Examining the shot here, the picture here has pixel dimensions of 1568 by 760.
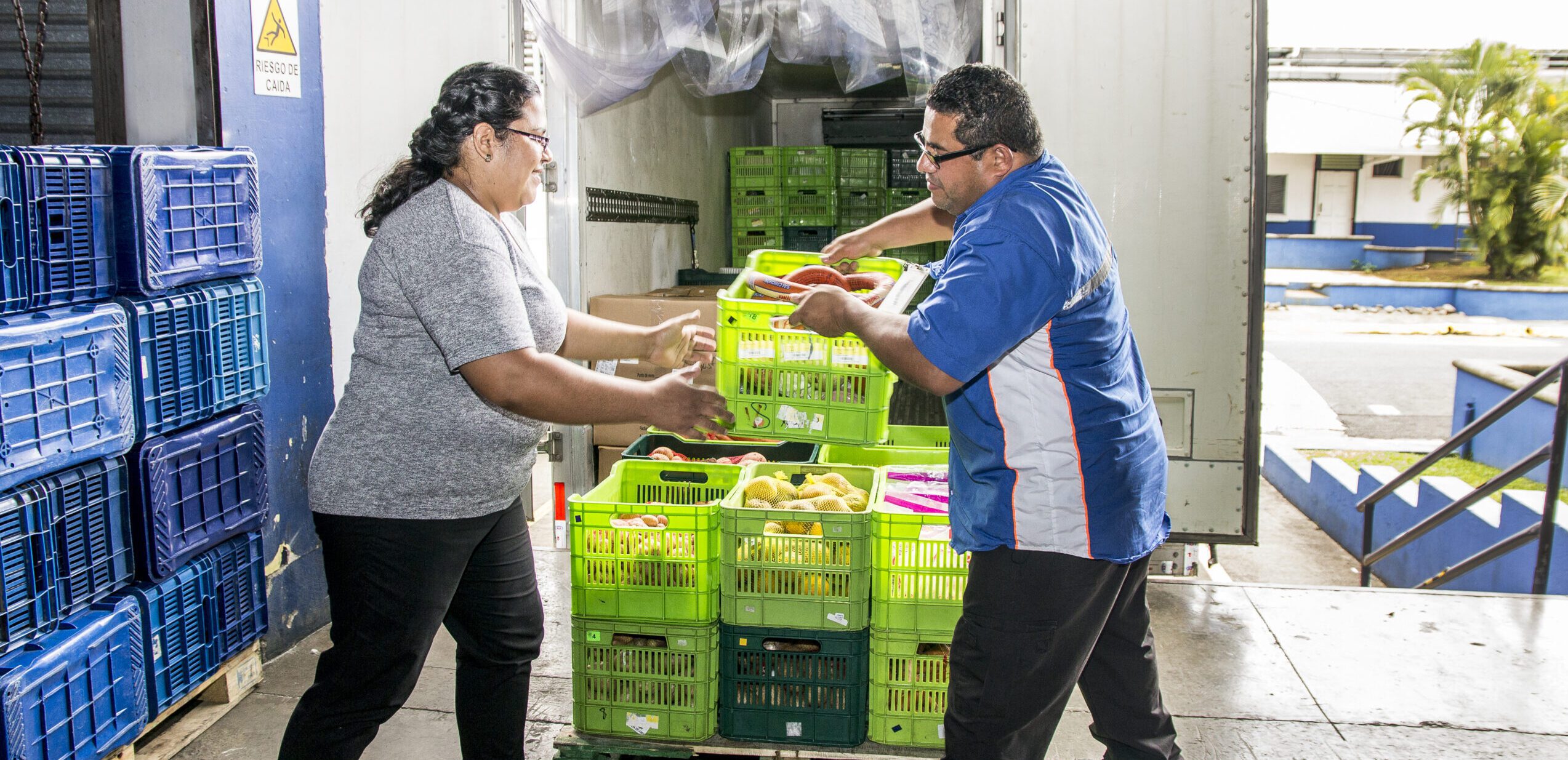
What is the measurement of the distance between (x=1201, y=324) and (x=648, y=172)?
10.9 ft

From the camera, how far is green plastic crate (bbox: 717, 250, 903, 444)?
2645 mm

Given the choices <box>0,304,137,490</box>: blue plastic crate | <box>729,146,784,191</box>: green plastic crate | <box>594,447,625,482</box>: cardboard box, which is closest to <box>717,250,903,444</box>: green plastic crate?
<box>0,304,137,490</box>: blue plastic crate

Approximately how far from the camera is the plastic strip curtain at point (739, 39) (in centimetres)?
467

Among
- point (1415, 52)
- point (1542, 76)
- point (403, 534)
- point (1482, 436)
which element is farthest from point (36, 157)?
point (1542, 76)

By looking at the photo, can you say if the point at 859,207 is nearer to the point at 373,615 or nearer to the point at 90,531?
the point at 90,531

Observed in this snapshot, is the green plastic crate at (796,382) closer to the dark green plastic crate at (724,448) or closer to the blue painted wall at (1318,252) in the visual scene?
the dark green plastic crate at (724,448)

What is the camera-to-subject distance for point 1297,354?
1675 centimetres

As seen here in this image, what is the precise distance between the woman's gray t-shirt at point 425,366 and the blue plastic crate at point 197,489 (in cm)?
93

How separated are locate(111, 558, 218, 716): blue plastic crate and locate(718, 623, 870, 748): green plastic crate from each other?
1588 millimetres

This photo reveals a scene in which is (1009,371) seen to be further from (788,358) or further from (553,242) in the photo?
(553,242)

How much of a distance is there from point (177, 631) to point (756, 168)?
18.9ft

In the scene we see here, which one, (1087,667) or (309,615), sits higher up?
(1087,667)

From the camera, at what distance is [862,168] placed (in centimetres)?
821

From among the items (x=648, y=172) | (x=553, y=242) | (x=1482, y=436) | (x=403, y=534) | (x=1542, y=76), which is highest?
(x=1542, y=76)
